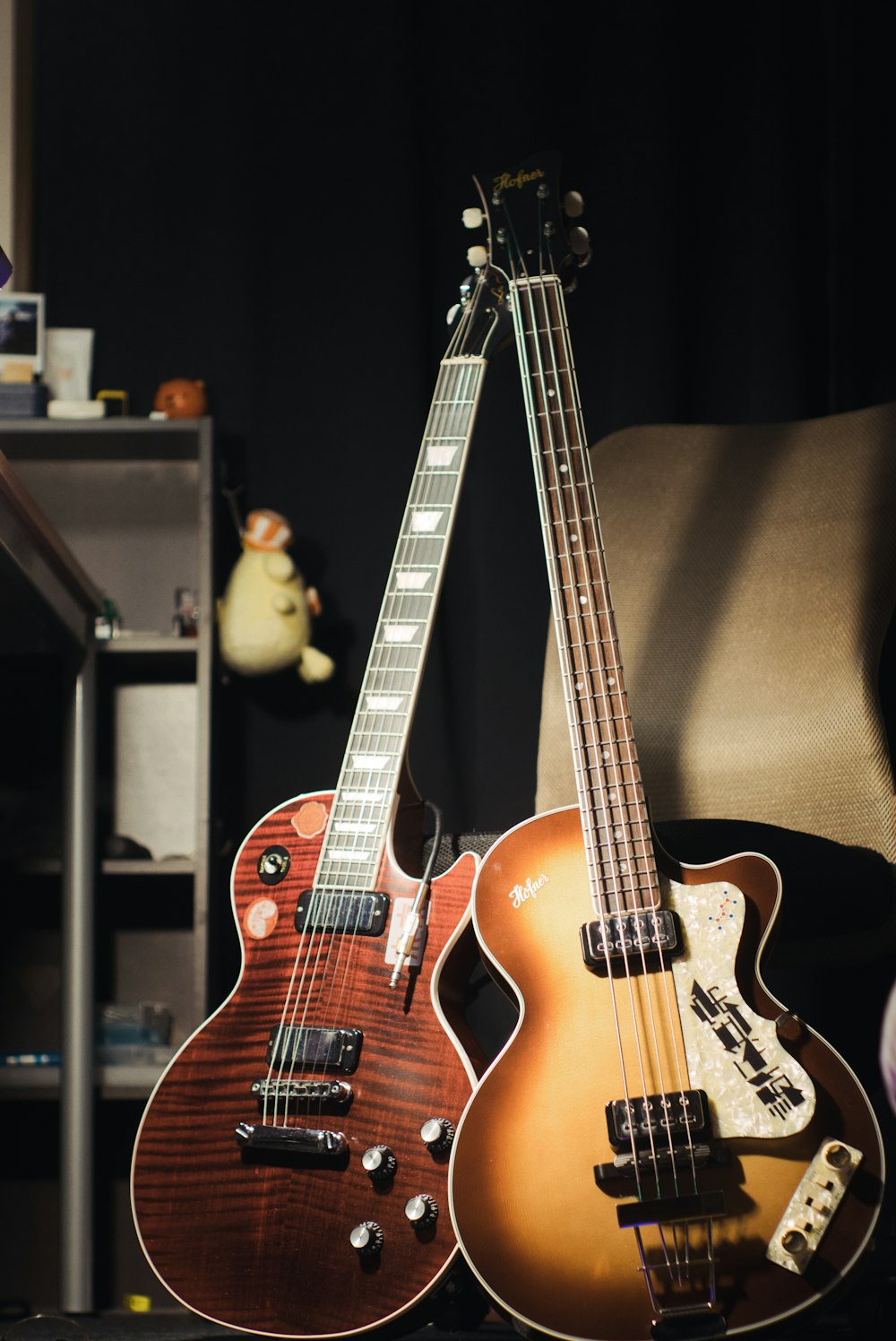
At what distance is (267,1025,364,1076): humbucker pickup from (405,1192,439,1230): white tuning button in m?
0.12

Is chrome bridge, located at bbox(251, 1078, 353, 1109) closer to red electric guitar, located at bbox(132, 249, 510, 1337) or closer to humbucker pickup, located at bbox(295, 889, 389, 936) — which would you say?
red electric guitar, located at bbox(132, 249, 510, 1337)

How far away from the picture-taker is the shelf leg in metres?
1.67

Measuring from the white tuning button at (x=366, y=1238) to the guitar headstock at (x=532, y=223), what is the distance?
3.10 feet

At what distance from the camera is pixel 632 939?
87 cm

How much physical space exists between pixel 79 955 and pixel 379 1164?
974mm

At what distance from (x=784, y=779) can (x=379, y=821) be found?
20.3 inches

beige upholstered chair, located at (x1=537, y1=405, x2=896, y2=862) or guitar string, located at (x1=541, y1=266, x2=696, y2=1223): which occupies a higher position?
beige upholstered chair, located at (x1=537, y1=405, x2=896, y2=862)

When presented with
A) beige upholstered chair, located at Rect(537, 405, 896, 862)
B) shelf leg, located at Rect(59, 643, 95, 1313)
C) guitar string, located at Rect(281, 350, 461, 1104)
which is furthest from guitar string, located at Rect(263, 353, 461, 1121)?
shelf leg, located at Rect(59, 643, 95, 1313)

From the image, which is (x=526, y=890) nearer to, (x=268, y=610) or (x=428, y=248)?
(x=268, y=610)

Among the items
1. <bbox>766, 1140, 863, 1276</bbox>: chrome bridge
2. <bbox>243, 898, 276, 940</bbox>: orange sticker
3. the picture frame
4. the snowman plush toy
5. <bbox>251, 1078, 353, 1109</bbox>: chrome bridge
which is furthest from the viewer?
the picture frame

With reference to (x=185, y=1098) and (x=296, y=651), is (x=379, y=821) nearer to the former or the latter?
(x=185, y=1098)

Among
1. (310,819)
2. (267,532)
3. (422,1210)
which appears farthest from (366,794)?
(267,532)

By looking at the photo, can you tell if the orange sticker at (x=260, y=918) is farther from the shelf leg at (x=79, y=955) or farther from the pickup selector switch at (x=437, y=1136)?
the shelf leg at (x=79, y=955)

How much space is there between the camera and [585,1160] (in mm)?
810
